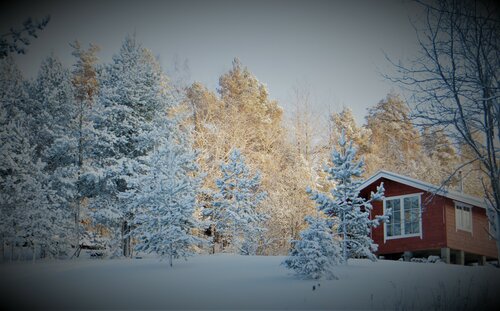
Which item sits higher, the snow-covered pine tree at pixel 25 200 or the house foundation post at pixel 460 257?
the snow-covered pine tree at pixel 25 200

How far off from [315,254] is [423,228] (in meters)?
11.2

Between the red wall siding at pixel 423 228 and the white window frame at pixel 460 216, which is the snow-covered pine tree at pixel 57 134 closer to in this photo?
the red wall siding at pixel 423 228

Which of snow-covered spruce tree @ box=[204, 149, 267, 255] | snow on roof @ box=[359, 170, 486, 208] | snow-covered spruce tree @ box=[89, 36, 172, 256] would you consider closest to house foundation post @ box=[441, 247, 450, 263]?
snow on roof @ box=[359, 170, 486, 208]

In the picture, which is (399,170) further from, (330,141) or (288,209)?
(288,209)

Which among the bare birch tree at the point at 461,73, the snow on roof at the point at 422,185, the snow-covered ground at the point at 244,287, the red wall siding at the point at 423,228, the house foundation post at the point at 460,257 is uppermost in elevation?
the bare birch tree at the point at 461,73

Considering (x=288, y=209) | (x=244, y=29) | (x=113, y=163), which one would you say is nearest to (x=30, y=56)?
(x=113, y=163)

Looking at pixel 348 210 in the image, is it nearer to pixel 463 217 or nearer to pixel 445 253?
pixel 445 253

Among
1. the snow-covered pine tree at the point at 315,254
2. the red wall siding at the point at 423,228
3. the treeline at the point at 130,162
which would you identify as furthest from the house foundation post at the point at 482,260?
the snow-covered pine tree at the point at 315,254

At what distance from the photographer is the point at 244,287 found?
473 inches

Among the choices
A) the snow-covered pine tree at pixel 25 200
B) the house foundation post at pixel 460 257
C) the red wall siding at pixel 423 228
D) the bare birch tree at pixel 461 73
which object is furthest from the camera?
the house foundation post at pixel 460 257

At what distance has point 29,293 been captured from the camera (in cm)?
1209

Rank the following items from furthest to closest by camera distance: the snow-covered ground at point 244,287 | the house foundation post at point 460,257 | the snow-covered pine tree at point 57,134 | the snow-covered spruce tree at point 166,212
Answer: the snow-covered pine tree at point 57,134
the house foundation post at point 460,257
the snow-covered spruce tree at point 166,212
the snow-covered ground at point 244,287

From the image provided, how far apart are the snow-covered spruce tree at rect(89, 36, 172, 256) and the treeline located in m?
0.06

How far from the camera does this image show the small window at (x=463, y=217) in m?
22.4
